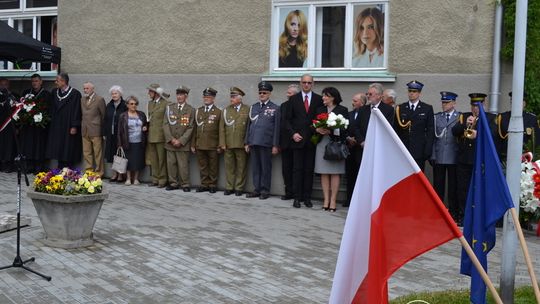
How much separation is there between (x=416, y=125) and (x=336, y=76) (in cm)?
210

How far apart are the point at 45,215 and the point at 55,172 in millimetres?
563

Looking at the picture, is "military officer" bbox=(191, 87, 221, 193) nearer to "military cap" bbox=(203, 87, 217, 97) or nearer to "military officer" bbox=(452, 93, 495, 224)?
"military cap" bbox=(203, 87, 217, 97)

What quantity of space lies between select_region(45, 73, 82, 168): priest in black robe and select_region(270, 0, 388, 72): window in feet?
15.8

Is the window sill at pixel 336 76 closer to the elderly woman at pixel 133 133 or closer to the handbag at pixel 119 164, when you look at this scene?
the elderly woman at pixel 133 133

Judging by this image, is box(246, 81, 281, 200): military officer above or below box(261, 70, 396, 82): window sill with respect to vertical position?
below

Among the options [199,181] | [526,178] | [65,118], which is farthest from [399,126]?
[65,118]

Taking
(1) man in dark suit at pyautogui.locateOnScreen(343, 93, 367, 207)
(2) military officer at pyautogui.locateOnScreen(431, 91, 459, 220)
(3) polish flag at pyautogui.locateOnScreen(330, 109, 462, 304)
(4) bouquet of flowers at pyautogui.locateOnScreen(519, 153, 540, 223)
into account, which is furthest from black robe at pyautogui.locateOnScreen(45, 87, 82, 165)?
(3) polish flag at pyautogui.locateOnScreen(330, 109, 462, 304)

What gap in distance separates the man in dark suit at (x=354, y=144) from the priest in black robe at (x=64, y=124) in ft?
21.4

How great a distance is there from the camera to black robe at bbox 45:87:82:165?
14883mm

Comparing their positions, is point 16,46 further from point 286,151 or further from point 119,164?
point 119,164

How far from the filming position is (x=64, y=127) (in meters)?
15.0

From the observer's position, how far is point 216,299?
618 cm

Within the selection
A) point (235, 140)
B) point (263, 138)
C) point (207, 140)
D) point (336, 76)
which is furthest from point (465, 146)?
point (207, 140)

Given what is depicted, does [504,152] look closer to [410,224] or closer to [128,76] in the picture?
[410,224]
